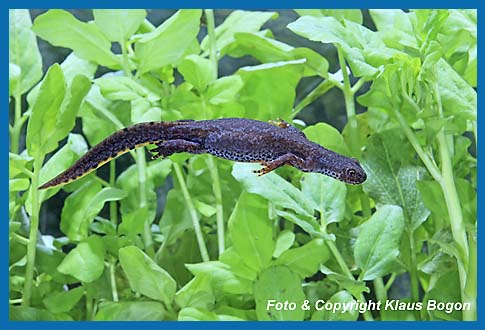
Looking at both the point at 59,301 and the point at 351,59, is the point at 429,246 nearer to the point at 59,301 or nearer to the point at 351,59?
the point at 351,59

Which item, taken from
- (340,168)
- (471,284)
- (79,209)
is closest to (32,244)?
(79,209)

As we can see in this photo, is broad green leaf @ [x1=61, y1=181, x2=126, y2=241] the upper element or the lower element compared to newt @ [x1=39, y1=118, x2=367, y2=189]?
lower

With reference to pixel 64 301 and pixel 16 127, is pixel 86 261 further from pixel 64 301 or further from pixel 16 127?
pixel 16 127

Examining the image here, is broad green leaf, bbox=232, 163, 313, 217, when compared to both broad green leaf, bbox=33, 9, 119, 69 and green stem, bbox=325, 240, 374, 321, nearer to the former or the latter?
green stem, bbox=325, 240, 374, 321

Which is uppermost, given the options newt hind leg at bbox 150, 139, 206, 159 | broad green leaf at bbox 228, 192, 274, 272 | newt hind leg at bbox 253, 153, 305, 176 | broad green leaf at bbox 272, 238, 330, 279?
newt hind leg at bbox 150, 139, 206, 159

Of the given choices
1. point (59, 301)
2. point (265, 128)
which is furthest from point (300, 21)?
point (59, 301)

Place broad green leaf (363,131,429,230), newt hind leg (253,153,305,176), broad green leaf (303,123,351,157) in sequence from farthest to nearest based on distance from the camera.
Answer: broad green leaf (363,131,429,230), broad green leaf (303,123,351,157), newt hind leg (253,153,305,176)

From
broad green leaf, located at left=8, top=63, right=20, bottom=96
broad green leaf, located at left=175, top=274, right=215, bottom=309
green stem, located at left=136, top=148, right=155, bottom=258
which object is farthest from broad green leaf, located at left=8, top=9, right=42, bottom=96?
broad green leaf, located at left=175, top=274, right=215, bottom=309
